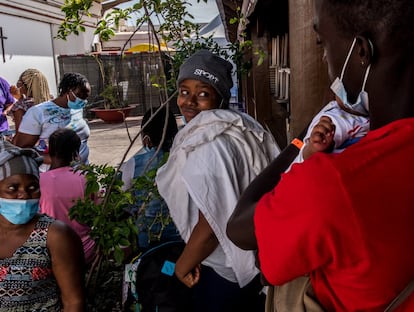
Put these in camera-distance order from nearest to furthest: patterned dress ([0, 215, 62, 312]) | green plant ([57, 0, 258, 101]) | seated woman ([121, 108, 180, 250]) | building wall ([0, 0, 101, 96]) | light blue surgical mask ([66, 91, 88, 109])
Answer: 1. patterned dress ([0, 215, 62, 312])
2. seated woman ([121, 108, 180, 250])
3. green plant ([57, 0, 258, 101])
4. light blue surgical mask ([66, 91, 88, 109])
5. building wall ([0, 0, 101, 96])

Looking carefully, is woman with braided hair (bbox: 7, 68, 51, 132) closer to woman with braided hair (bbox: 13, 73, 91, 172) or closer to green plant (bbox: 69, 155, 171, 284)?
woman with braided hair (bbox: 13, 73, 91, 172)

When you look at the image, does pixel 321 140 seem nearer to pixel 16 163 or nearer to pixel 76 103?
pixel 16 163

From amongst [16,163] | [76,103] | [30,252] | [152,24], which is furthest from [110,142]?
[30,252]

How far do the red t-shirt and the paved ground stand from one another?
6883 millimetres

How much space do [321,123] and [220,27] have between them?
12.3 m

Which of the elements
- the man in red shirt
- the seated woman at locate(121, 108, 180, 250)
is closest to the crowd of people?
the man in red shirt

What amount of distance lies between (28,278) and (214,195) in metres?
0.94

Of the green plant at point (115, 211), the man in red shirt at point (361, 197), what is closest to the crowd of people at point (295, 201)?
the man in red shirt at point (361, 197)

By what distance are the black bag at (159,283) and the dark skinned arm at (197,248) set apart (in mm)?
86

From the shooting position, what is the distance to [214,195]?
1.67 m

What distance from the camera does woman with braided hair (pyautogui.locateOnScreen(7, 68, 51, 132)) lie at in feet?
17.3

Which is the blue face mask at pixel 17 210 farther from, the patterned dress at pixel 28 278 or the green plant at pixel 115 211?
the green plant at pixel 115 211

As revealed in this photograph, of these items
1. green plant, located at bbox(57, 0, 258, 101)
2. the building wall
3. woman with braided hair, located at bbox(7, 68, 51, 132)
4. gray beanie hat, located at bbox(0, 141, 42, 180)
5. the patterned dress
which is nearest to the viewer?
the patterned dress

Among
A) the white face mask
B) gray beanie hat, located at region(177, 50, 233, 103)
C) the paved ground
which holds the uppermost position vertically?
gray beanie hat, located at region(177, 50, 233, 103)
